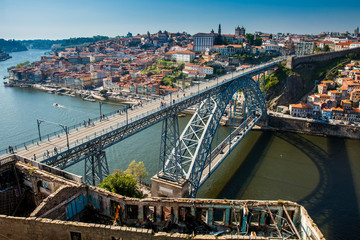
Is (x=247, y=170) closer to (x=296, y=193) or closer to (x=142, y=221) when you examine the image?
(x=296, y=193)

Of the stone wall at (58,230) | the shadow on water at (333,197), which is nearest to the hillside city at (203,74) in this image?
the shadow on water at (333,197)

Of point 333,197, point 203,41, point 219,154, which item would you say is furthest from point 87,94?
point 333,197

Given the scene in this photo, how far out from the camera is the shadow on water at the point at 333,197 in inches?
659

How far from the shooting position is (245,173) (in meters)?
23.0

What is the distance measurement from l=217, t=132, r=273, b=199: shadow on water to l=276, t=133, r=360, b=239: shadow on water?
4159mm

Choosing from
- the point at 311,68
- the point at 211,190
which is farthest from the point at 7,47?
the point at 211,190

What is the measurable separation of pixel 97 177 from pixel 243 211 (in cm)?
997

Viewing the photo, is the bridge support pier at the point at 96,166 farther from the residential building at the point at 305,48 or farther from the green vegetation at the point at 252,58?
the residential building at the point at 305,48

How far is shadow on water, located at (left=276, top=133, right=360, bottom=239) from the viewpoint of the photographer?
16.8 metres

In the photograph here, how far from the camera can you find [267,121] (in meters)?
36.9

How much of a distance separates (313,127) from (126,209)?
32737 mm

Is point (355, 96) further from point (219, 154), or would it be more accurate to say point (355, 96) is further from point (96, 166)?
point (96, 166)

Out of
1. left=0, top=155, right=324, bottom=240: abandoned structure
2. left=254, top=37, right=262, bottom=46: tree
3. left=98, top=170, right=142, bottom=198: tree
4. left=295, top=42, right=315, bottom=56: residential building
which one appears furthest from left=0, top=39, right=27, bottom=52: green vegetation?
left=0, top=155, right=324, bottom=240: abandoned structure

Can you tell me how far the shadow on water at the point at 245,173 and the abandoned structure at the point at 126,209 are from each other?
1122cm
